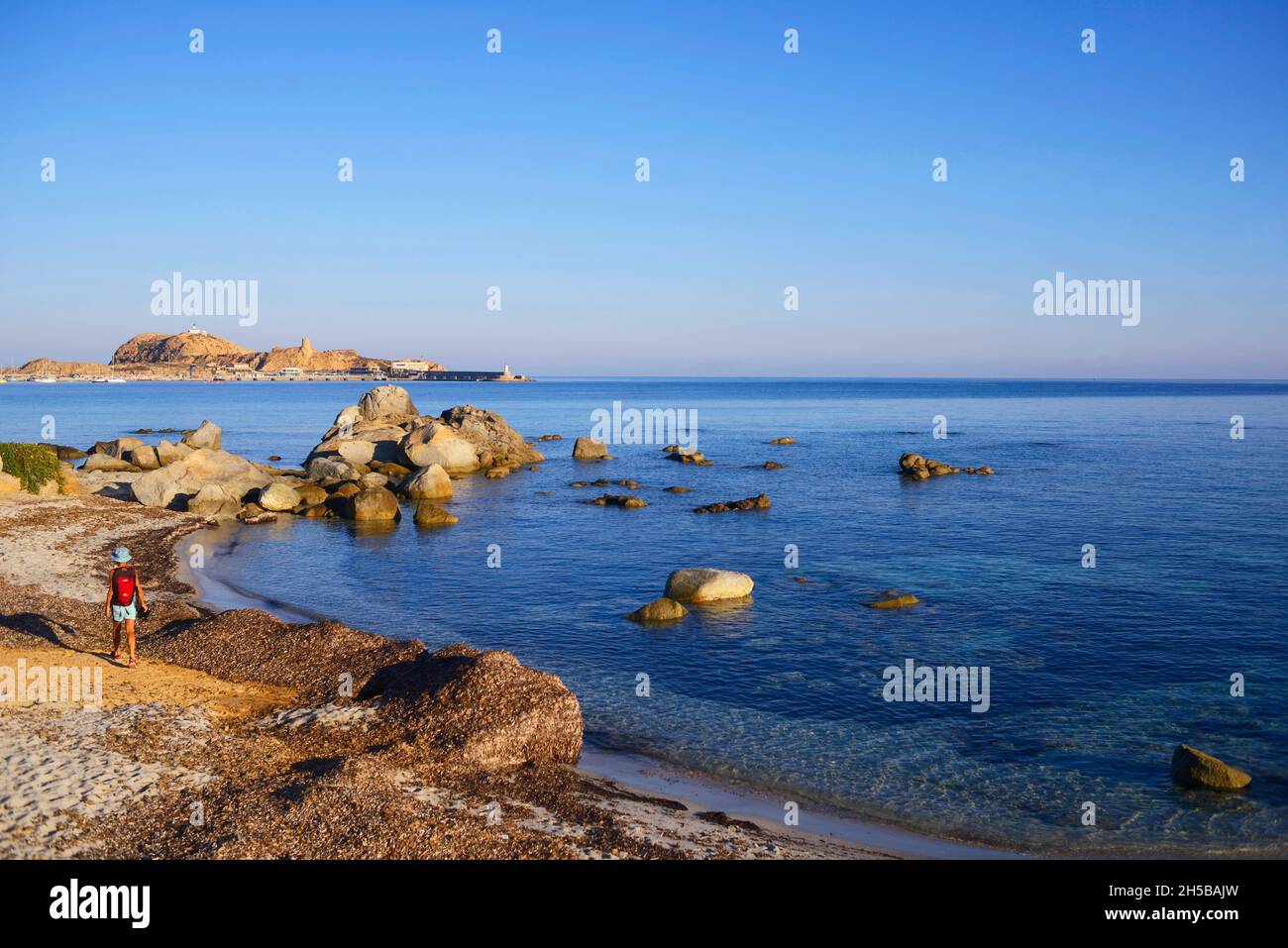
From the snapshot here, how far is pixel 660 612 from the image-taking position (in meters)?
27.0

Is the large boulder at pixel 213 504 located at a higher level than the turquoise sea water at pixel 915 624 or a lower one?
higher

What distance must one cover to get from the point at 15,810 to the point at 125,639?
10634mm

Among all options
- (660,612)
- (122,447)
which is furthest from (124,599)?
(122,447)

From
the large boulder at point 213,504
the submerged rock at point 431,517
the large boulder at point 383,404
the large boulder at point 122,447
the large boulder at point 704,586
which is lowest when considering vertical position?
the large boulder at point 704,586

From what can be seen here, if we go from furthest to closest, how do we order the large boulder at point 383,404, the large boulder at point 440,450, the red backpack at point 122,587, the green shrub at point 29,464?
the large boulder at point 383,404
the large boulder at point 440,450
the green shrub at point 29,464
the red backpack at point 122,587

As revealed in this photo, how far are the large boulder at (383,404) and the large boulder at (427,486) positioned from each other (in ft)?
63.0

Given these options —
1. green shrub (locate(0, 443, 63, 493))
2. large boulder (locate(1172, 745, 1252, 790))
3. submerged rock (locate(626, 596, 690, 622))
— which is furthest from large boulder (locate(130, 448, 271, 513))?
large boulder (locate(1172, 745, 1252, 790))

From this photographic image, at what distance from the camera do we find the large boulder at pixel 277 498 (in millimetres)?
46562

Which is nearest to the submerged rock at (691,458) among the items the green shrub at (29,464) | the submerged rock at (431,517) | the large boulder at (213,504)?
the submerged rock at (431,517)

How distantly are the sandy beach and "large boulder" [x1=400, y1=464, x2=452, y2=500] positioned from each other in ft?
96.9

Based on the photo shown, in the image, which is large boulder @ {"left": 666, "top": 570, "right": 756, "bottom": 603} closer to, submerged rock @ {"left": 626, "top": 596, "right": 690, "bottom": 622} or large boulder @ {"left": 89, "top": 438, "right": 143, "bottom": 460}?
submerged rock @ {"left": 626, "top": 596, "right": 690, "bottom": 622}

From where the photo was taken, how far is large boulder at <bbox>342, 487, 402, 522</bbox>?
149 feet

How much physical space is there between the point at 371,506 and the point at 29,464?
17.0 metres

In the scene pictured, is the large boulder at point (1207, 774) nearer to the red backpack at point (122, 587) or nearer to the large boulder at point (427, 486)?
the red backpack at point (122, 587)
